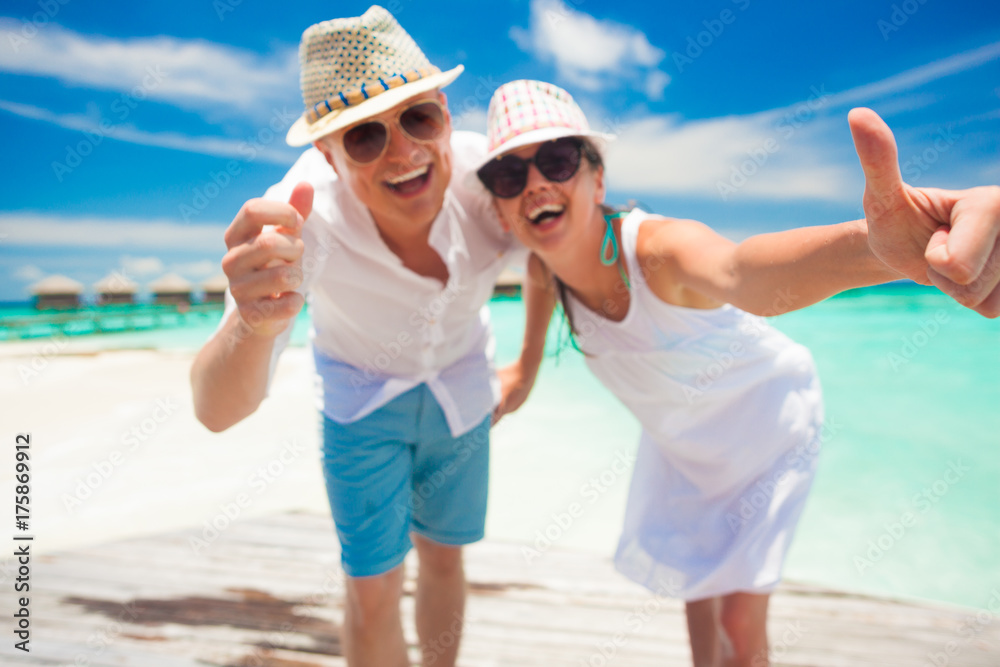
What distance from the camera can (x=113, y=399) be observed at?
9961mm

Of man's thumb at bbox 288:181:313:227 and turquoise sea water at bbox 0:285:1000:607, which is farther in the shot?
turquoise sea water at bbox 0:285:1000:607

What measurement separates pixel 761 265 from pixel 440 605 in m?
1.87

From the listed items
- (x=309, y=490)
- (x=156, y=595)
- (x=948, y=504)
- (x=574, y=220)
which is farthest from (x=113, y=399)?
(x=948, y=504)

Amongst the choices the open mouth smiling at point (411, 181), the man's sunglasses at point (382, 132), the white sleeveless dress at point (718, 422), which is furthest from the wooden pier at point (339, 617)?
the man's sunglasses at point (382, 132)

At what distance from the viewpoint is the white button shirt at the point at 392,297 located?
1922 millimetres

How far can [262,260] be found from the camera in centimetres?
124

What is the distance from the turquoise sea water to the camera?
5.28 metres

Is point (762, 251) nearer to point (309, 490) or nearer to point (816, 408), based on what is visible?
point (816, 408)

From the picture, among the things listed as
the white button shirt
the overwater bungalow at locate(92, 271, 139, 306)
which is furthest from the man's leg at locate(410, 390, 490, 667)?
the overwater bungalow at locate(92, 271, 139, 306)

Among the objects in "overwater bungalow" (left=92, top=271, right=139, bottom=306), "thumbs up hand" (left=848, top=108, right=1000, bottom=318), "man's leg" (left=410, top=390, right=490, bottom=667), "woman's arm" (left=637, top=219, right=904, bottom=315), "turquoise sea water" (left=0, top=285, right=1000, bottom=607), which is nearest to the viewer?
"thumbs up hand" (left=848, top=108, right=1000, bottom=318)

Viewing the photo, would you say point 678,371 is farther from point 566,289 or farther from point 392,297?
point 392,297

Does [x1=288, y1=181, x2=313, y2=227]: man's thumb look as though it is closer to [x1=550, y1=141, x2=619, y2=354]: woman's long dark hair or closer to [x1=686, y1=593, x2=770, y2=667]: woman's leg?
[x1=550, y1=141, x2=619, y2=354]: woman's long dark hair

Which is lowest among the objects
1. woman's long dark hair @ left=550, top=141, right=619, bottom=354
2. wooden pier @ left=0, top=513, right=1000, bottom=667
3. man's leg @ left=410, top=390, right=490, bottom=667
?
wooden pier @ left=0, top=513, right=1000, bottom=667

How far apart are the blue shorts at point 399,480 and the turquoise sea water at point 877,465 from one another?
2.02 ft
